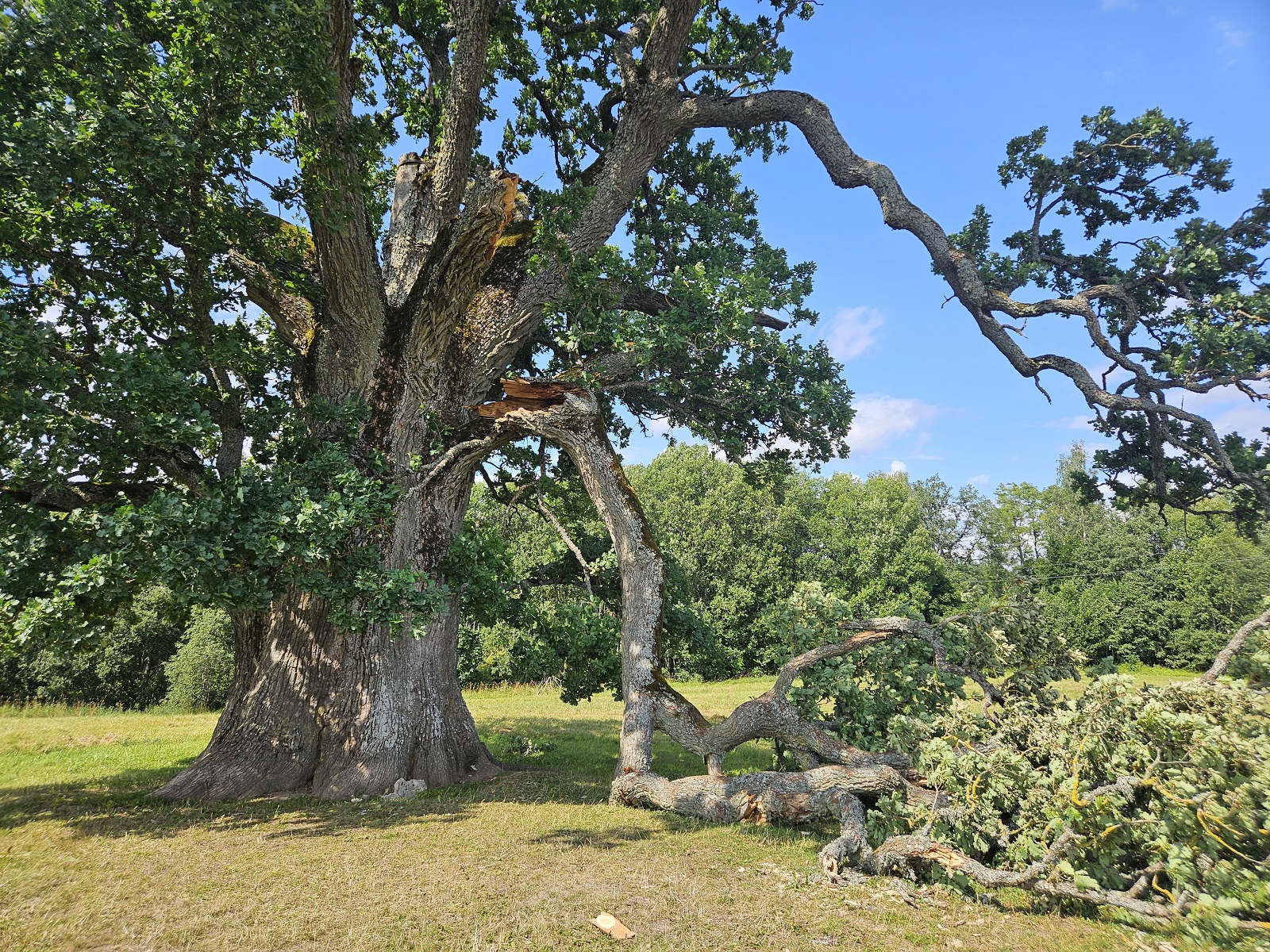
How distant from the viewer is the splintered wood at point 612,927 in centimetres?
428

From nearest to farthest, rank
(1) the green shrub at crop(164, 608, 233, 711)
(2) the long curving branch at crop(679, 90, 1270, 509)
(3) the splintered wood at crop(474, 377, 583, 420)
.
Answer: (2) the long curving branch at crop(679, 90, 1270, 509)
(3) the splintered wood at crop(474, 377, 583, 420)
(1) the green shrub at crop(164, 608, 233, 711)

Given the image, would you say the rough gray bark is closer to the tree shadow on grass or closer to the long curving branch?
the long curving branch

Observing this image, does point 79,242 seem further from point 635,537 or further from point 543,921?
point 543,921

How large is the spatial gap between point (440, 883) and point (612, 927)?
1.68 meters

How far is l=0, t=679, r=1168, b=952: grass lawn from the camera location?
4.26 meters

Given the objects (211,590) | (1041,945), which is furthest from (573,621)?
(1041,945)

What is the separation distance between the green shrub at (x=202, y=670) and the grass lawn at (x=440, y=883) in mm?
16191

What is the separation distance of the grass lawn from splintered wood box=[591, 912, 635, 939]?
8 centimetres

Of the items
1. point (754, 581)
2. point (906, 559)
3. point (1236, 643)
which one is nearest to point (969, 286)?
point (1236, 643)

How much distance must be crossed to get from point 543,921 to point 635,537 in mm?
5399

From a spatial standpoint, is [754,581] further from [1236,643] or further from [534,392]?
[1236,643]

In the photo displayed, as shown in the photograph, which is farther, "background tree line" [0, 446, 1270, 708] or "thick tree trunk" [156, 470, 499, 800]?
"background tree line" [0, 446, 1270, 708]

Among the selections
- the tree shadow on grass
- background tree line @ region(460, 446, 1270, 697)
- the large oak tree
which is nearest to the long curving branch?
the large oak tree

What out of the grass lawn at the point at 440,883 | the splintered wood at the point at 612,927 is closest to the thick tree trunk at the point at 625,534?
the grass lawn at the point at 440,883
